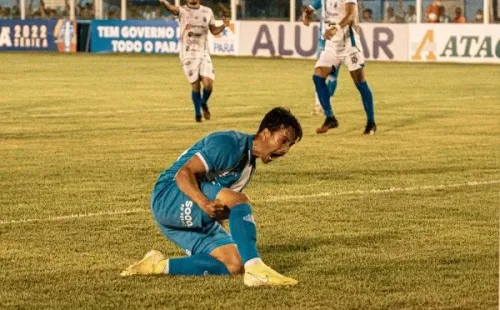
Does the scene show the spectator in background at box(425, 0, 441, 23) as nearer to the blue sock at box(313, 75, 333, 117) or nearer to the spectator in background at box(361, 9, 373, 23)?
the spectator in background at box(361, 9, 373, 23)

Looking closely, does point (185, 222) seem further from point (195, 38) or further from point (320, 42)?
point (195, 38)

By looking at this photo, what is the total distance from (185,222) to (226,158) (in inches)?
21.1

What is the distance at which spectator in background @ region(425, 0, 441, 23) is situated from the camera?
141 ft

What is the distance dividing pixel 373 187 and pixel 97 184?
2498 mm

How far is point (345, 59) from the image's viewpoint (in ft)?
65.5

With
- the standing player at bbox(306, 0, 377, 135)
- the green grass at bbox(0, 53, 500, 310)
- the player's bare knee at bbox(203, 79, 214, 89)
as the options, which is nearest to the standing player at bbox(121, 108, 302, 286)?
the green grass at bbox(0, 53, 500, 310)

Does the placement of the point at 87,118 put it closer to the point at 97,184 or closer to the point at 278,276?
the point at 97,184

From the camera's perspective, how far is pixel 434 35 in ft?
139

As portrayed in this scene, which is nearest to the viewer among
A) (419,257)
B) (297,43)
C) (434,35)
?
(419,257)

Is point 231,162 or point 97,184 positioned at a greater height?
point 231,162

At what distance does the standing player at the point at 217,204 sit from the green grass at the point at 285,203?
0.15m

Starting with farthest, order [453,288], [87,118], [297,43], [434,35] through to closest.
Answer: [297,43], [434,35], [87,118], [453,288]

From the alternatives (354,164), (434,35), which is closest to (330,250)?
(354,164)

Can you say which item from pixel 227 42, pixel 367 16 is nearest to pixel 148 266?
pixel 367 16
